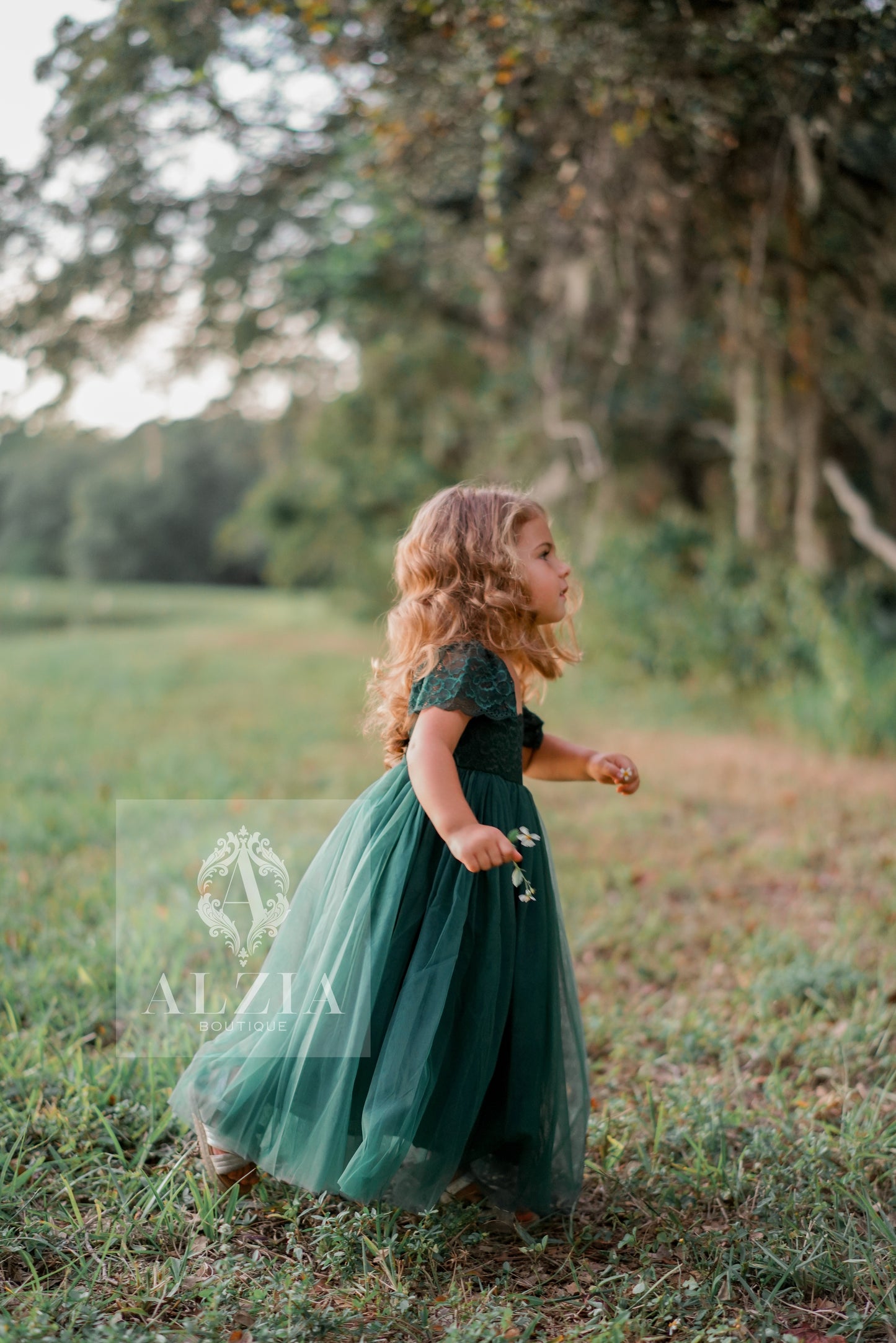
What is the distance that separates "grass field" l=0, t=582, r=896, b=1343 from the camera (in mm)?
1863

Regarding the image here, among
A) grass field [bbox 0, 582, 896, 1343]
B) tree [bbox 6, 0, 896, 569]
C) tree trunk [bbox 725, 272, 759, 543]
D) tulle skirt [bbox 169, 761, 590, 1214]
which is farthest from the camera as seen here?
tree trunk [bbox 725, 272, 759, 543]

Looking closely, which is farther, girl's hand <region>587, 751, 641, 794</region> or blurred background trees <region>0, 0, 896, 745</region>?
blurred background trees <region>0, 0, 896, 745</region>

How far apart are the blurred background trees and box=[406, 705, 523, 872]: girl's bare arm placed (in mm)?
2615

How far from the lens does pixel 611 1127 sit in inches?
99.7

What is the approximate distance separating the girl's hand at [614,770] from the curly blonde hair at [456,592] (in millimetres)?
255

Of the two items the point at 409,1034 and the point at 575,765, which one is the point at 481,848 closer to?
the point at 409,1034

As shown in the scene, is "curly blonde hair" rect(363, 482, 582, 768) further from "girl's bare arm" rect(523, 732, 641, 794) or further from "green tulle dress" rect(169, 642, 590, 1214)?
"girl's bare arm" rect(523, 732, 641, 794)

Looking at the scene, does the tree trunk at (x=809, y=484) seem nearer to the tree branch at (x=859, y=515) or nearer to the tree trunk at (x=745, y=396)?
the tree branch at (x=859, y=515)

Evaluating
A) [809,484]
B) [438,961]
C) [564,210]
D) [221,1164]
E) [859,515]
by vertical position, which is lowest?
[221,1164]

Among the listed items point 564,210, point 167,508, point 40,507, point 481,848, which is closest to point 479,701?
point 481,848

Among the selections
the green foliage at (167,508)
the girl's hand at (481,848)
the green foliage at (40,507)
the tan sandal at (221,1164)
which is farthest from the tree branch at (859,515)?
the green foliage at (167,508)

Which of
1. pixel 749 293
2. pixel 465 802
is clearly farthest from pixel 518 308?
pixel 465 802

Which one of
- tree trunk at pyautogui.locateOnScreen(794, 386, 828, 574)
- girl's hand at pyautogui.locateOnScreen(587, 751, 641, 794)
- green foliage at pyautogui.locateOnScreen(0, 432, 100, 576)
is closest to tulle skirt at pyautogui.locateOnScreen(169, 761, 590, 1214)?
girl's hand at pyautogui.locateOnScreen(587, 751, 641, 794)

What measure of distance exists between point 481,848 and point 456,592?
58 cm
